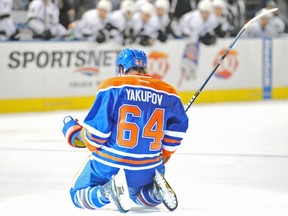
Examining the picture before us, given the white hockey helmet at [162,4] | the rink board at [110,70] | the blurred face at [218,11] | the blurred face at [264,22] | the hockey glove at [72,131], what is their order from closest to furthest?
the hockey glove at [72,131] < the rink board at [110,70] < the white hockey helmet at [162,4] < the blurred face at [218,11] < the blurred face at [264,22]

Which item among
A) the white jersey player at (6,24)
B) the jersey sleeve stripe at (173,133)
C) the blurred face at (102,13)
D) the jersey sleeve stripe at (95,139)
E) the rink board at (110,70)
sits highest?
the jersey sleeve stripe at (95,139)

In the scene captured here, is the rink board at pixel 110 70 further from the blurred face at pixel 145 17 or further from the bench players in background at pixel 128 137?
the bench players in background at pixel 128 137

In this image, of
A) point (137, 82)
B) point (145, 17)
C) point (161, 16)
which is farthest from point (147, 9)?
point (137, 82)

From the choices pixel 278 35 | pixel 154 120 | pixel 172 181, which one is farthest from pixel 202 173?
pixel 278 35

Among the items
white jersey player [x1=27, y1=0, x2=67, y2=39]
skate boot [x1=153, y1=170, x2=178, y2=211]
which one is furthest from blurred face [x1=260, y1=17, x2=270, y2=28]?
skate boot [x1=153, y1=170, x2=178, y2=211]

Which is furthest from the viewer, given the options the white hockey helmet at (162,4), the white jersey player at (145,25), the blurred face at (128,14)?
the white hockey helmet at (162,4)

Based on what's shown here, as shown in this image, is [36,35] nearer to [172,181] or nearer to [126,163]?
[172,181]

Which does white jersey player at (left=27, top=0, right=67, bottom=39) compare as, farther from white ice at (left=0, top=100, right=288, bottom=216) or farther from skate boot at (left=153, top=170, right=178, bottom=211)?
skate boot at (left=153, top=170, right=178, bottom=211)

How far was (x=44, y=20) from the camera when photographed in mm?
15828

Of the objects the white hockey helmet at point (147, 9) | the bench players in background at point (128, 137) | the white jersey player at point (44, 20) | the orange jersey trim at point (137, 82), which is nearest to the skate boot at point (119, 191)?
the bench players in background at point (128, 137)

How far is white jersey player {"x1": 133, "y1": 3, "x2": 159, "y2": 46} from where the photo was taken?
52.4 feet

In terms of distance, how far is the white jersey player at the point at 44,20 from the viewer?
1513 cm

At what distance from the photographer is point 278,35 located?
17.8 m

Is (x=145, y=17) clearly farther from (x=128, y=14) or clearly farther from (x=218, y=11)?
(x=218, y=11)
